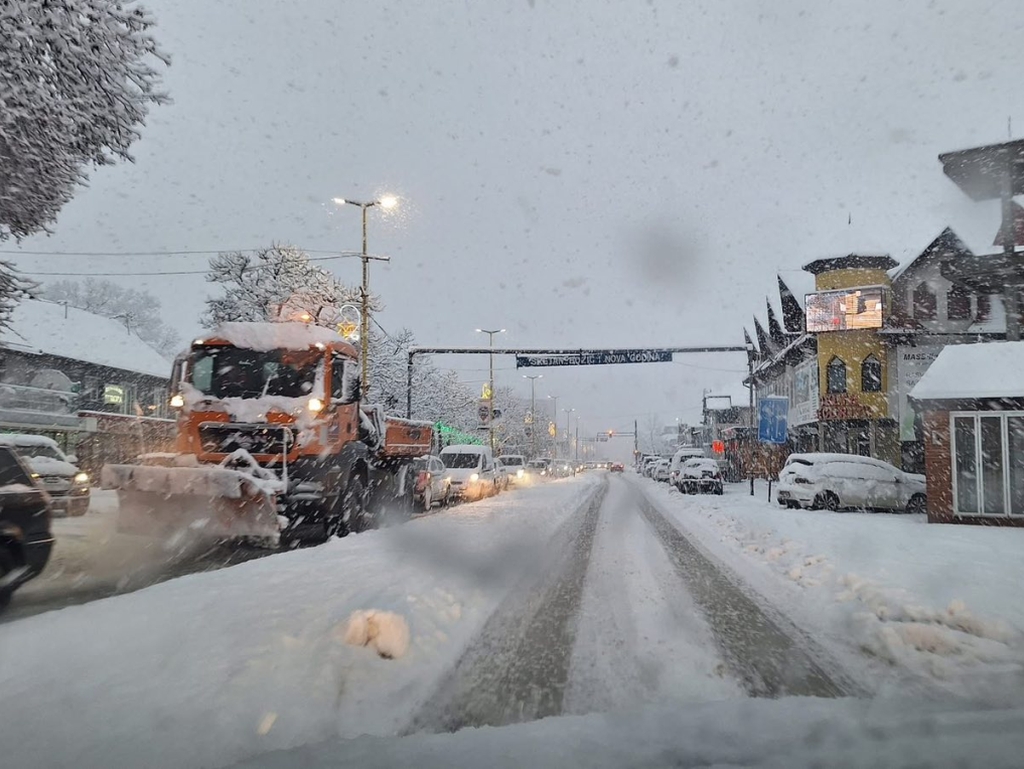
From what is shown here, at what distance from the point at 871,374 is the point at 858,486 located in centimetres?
1547

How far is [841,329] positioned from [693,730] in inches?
1298

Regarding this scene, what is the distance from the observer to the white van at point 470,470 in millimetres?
25078

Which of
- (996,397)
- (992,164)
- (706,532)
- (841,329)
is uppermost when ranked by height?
(992,164)

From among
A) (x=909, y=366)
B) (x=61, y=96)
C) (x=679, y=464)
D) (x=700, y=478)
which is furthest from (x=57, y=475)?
(x=909, y=366)

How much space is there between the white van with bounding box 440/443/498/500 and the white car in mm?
10617

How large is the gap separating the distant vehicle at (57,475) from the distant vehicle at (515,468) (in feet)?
77.2

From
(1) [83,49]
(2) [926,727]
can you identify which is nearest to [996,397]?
(2) [926,727]

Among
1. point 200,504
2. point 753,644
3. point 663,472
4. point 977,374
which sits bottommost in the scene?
point 663,472

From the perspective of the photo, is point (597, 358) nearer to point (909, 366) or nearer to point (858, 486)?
point (909, 366)

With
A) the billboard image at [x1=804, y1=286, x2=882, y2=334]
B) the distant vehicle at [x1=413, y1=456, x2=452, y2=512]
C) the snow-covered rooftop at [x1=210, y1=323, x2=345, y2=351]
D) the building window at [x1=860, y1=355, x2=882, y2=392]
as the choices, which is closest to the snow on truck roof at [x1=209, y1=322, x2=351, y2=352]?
the snow-covered rooftop at [x1=210, y1=323, x2=345, y2=351]

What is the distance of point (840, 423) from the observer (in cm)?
3475

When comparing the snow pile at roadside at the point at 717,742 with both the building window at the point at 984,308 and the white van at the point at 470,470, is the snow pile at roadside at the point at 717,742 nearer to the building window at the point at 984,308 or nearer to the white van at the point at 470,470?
the white van at the point at 470,470

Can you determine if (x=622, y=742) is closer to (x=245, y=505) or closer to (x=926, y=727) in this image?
(x=926, y=727)

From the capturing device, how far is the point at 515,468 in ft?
138
